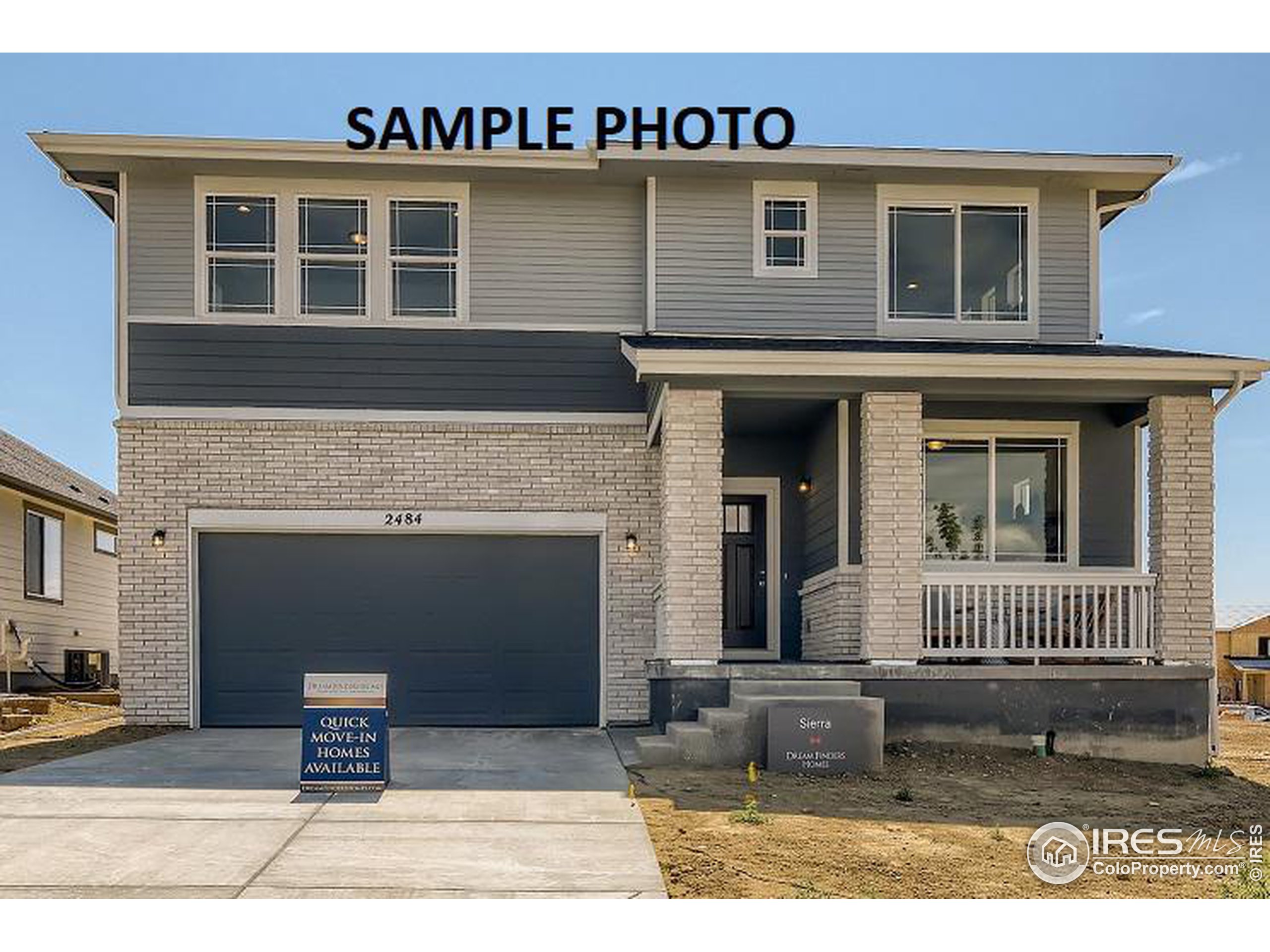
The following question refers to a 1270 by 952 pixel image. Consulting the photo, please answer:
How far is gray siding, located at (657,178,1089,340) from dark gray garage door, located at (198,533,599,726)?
3.20 m

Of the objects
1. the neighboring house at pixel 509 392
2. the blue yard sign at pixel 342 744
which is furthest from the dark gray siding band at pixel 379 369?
the blue yard sign at pixel 342 744

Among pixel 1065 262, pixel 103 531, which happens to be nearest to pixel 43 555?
pixel 103 531

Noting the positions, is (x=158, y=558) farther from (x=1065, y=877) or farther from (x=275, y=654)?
(x=1065, y=877)

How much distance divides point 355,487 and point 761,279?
211 inches

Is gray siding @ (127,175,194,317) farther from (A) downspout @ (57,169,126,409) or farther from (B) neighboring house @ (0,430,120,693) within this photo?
(B) neighboring house @ (0,430,120,693)

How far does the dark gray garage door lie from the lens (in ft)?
44.0

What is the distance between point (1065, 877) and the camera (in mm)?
6520

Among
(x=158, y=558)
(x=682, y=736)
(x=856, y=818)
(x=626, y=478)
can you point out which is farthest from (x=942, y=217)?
(x=158, y=558)

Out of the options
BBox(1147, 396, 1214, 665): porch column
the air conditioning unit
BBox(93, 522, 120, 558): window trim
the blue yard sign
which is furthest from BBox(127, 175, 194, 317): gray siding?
BBox(1147, 396, 1214, 665): porch column

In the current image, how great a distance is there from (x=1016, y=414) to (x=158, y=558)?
9.97 meters

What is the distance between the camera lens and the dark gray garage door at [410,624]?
13414 millimetres

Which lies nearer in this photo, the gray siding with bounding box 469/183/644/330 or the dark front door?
the gray siding with bounding box 469/183/644/330

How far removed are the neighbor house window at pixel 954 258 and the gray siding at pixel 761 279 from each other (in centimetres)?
21

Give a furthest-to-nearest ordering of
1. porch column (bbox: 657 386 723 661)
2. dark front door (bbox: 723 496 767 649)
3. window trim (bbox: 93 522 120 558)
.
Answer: window trim (bbox: 93 522 120 558), dark front door (bbox: 723 496 767 649), porch column (bbox: 657 386 723 661)
